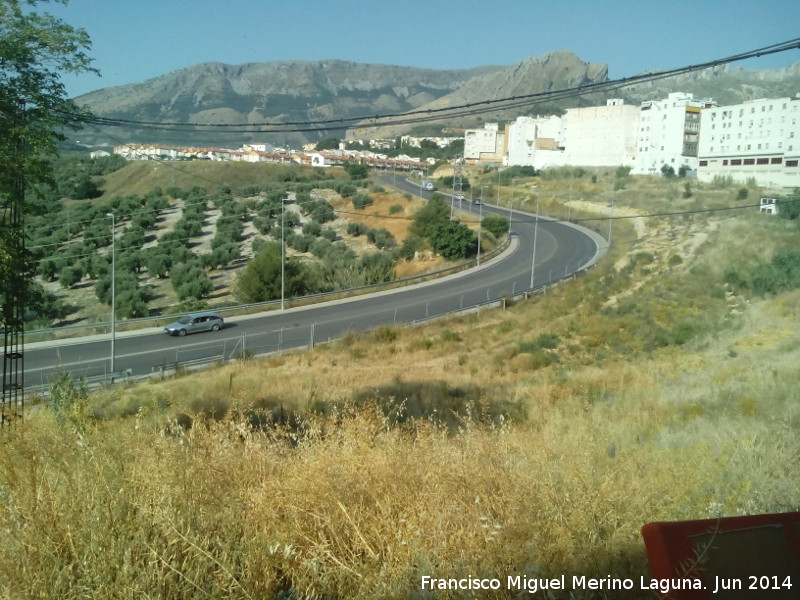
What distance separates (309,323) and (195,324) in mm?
4310

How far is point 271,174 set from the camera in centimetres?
7294

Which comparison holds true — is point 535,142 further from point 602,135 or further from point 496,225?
point 496,225

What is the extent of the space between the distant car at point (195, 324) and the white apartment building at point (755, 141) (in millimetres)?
20302

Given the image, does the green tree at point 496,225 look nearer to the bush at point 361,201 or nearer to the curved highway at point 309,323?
the curved highway at point 309,323

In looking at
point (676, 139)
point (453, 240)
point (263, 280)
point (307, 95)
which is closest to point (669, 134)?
point (676, 139)

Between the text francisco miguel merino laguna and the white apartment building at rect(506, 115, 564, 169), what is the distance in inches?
3057

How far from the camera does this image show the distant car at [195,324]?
955 inches

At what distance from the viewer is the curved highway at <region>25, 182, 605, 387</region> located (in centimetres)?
1970

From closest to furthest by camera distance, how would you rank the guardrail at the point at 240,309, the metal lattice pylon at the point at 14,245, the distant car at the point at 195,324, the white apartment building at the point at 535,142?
1. the metal lattice pylon at the point at 14,245
2. the guardrail at the point at 240,309
3. the distant car at the point at 195,324
4. the white apartment building at the point at 535,142

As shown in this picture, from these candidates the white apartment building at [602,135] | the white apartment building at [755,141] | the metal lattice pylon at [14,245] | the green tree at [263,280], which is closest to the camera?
the metal lattice pylon at [14,245]

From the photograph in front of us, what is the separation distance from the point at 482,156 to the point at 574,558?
332ft

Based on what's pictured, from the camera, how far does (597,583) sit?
2564mm

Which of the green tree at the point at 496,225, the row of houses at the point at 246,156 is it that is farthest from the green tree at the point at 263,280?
the row of houses at the point at 246,156

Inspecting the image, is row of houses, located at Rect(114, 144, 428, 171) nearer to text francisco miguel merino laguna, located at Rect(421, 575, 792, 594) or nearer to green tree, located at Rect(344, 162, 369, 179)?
green tree, located at Rect(344, 162, 369, 179)
